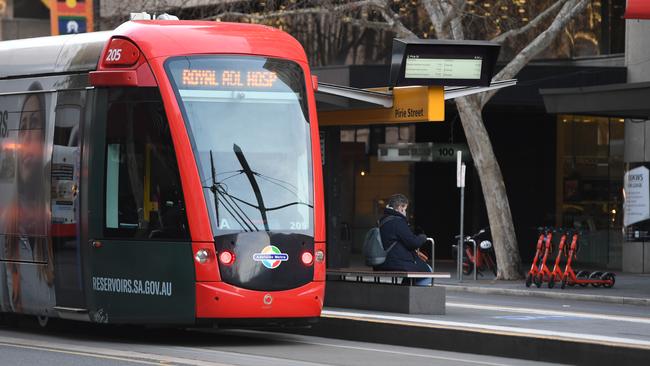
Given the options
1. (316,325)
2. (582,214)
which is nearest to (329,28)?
(582,214)

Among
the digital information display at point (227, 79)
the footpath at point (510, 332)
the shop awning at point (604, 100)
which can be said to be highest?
the shop awning at point (604, 100)

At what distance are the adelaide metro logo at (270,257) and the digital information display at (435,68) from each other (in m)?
4.91

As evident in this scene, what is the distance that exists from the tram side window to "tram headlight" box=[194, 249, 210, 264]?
0.72 ft

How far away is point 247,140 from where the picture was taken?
47.2 feet

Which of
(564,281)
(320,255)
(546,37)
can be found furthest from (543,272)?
(320,255)

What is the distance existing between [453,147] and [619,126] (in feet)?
19.1

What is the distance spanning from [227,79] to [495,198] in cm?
1563

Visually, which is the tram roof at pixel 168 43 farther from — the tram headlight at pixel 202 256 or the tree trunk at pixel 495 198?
the tree trunk at pixel 495 198

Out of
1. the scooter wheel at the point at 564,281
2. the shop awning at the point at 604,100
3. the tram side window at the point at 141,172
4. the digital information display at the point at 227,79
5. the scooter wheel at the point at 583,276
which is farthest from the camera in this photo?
the scooter wheel at the point at 583,276

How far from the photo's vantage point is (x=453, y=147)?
126ft

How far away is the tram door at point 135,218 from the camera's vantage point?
1423 cm

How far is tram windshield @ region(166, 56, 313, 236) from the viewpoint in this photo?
559 inches

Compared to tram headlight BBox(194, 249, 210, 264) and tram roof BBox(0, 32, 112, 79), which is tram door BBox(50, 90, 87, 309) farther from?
tram headlight BBox(194, 249, 210, 264)

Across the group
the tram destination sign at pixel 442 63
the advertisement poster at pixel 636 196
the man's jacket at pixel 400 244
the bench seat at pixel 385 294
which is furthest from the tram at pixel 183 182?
the advertisement poster at pixel 636 196
